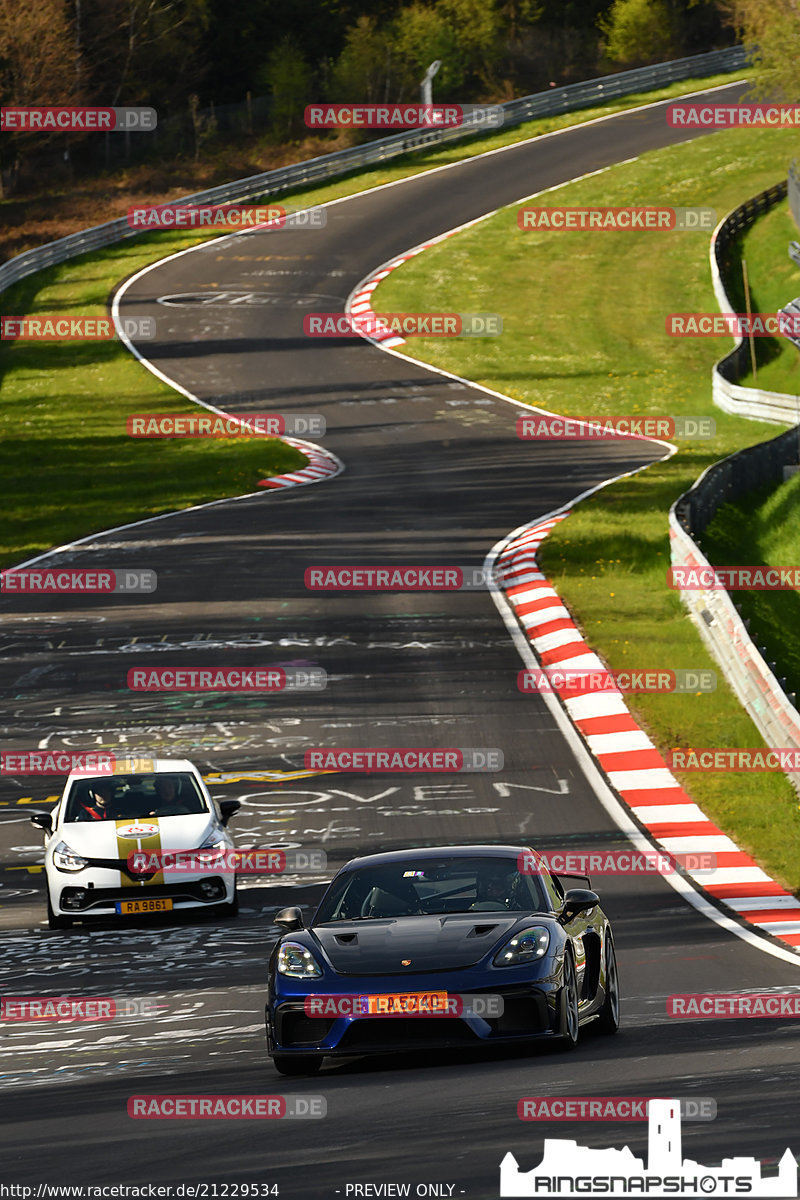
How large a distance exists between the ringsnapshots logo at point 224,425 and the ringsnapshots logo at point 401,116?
121 feet

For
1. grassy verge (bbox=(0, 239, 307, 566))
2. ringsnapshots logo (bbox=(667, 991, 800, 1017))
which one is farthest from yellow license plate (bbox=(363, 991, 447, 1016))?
grassy verge (bbox=(0, 239, 307, 566))

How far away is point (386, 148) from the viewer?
77.0m

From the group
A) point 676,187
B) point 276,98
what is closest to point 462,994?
point 676,187

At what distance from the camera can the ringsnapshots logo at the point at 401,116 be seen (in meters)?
79.6

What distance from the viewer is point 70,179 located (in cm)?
8094

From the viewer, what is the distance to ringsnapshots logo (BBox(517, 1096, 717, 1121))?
304 inches

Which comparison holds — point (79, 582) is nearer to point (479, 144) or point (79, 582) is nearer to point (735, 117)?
point (479, 144)

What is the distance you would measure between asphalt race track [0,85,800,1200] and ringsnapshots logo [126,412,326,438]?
741 mm

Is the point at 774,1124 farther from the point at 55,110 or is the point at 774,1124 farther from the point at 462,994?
the point at 55,110

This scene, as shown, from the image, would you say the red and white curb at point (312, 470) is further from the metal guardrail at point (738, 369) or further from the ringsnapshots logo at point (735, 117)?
the ringsnapshots logo at point (735, 117)

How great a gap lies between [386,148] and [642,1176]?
7359cm

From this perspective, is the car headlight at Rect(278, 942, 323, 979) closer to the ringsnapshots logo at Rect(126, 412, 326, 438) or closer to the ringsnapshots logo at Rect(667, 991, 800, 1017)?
the ringsnapshots logo at Rect(667, 991, 800, 1017)

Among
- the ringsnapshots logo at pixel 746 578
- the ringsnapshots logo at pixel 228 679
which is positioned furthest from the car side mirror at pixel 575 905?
the ringsnapshots logo at pixel 746 578

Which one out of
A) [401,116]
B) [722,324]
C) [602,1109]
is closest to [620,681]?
[602,1109]
